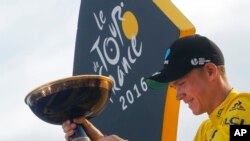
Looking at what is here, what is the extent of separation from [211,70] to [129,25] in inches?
139

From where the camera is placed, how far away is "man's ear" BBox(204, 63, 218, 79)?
15.1ft

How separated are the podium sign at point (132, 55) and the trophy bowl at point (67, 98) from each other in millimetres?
1752

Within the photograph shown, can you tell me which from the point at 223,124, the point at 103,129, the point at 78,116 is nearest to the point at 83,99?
the point at 78,116

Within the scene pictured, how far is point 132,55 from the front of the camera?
7898 millimetres

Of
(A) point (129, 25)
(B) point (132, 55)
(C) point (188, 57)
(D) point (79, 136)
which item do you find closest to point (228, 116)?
(C) point (188, 57)

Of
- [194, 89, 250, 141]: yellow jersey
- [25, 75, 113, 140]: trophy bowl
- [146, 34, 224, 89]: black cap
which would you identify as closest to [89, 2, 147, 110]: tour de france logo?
[25, 75, 113, 140]: trophy bowl

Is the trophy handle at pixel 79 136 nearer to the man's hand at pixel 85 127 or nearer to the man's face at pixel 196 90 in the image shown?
the man's hand at pixel 85 127

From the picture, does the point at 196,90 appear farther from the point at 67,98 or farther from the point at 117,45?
the point at 117,45

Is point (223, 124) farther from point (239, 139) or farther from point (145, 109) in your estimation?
point (145, 109)

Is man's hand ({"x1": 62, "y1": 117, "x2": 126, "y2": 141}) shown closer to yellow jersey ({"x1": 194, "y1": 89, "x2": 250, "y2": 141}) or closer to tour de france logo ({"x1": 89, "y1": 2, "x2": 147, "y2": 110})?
yellow jersey ({"x1": 194, "y1": 89, "x2": 250, "y2": 141})

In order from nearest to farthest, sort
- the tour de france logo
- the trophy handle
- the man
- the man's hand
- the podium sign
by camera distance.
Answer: the man → the trophy handle → the man's hand → the podium sign → the tour de france logo

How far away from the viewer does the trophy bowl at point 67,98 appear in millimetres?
5172

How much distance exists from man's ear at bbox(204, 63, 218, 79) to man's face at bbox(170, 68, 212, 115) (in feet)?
0.09

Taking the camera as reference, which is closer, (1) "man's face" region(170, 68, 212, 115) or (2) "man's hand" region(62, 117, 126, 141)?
(1) "man's face" region(170, 68, 212, 115)
